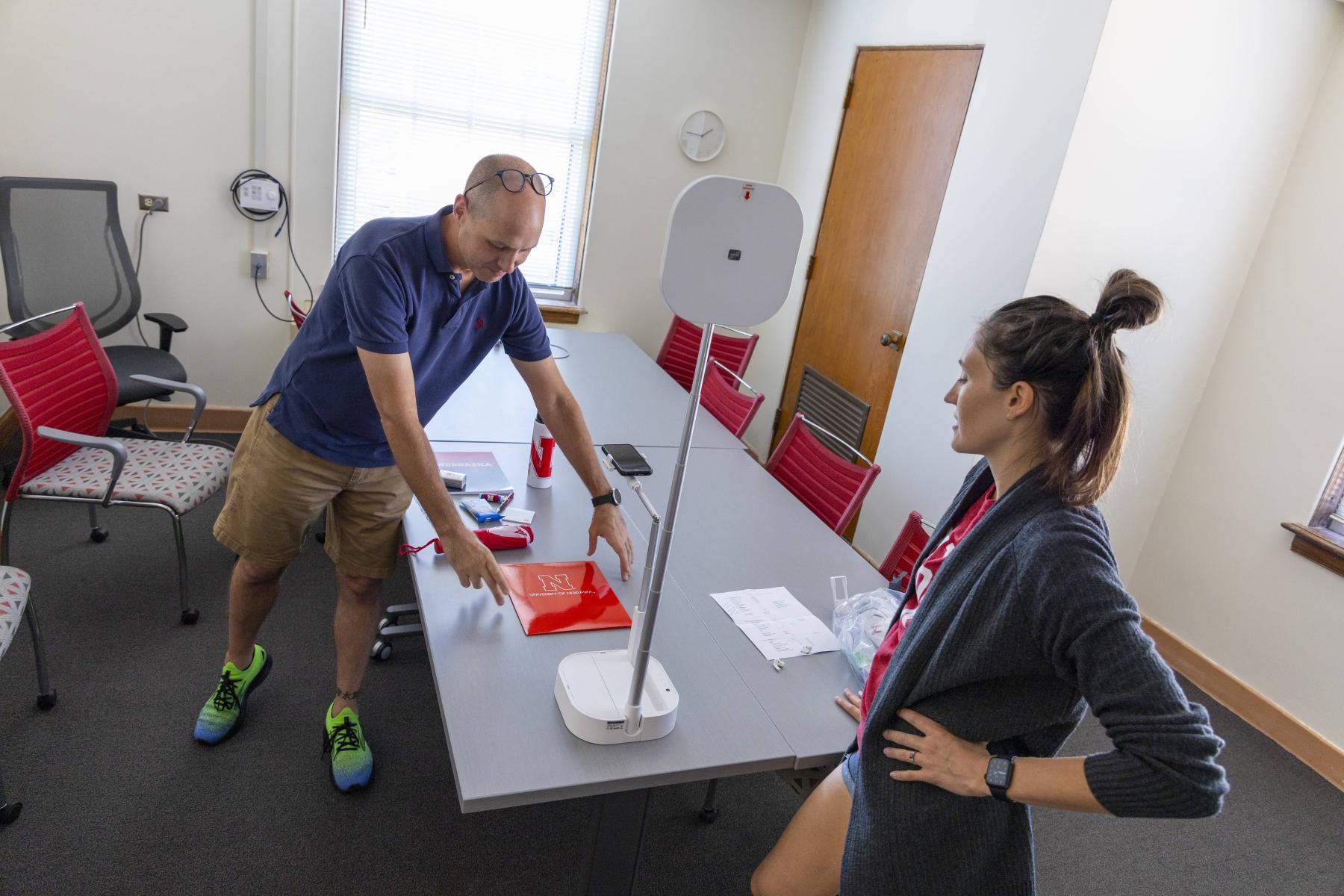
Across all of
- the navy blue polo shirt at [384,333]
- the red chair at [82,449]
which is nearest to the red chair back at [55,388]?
the red chair at [82,449]

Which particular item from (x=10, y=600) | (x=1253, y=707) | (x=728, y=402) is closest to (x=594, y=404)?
(x=728, y=402)

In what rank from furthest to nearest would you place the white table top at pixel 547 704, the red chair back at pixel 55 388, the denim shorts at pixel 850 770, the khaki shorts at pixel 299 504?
the red chair back at pixel 55 388
the khaki shorts at pixel 299 504
the denim shorts at pixel 850 770
the white table top at pixel 547 704

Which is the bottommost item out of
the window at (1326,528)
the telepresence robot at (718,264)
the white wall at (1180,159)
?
the window at (1326,528)

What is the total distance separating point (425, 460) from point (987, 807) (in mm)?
1220

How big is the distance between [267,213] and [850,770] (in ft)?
12.5

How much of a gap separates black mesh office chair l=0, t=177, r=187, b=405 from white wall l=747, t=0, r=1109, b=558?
3.11 metres

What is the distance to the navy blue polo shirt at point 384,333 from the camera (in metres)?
1.78

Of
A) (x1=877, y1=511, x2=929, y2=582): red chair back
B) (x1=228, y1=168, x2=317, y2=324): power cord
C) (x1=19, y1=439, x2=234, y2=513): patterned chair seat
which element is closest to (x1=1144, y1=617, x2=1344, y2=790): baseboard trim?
(x1=877, y1=511, x2=929, y2=582): red chair back

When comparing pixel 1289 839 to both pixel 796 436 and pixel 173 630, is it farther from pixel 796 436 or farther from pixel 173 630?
pixel 173 630

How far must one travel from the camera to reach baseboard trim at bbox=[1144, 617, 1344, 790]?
303cm

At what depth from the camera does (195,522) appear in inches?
136

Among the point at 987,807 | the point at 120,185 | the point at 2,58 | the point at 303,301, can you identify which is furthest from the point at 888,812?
the point at 2,58

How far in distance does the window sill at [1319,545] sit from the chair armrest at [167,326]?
15.2ft

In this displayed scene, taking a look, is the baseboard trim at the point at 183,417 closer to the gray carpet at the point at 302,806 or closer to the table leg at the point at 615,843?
the gray carpet at the point at 302,806
